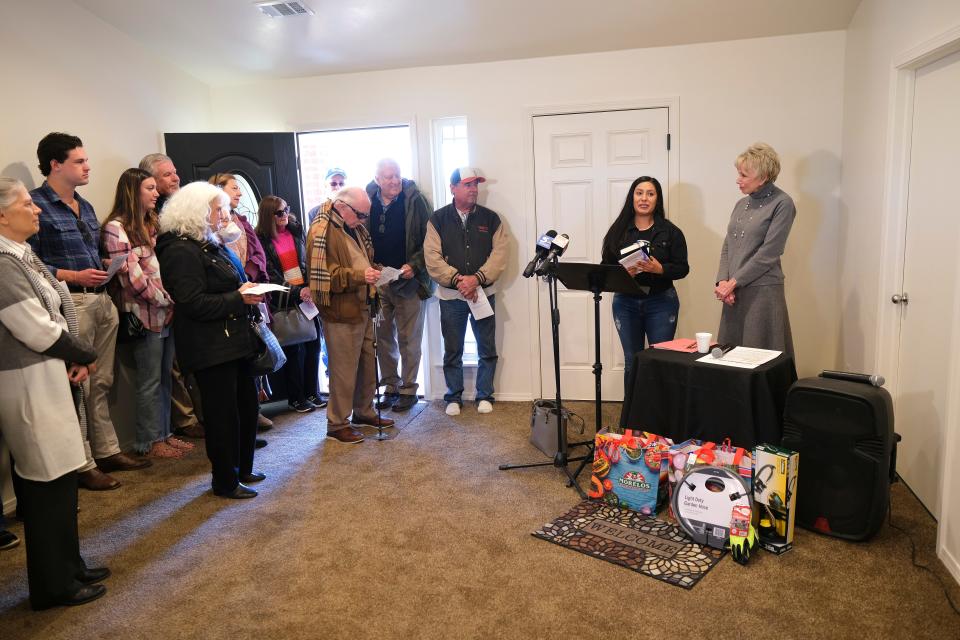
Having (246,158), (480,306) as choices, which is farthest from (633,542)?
(246,158)

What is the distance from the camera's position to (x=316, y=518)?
2.91m

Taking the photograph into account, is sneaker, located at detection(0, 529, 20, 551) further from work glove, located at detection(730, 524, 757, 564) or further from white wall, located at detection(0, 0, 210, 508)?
work glove, located at detection(730, 524, 757, 564)

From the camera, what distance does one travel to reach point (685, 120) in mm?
4184

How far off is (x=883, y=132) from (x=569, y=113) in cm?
186

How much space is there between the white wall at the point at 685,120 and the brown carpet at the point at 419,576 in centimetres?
152

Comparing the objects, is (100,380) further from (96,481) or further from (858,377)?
(858,377)

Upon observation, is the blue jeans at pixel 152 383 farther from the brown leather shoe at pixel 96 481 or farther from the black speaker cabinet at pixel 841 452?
the black speaker cabinet at pixel 841 452

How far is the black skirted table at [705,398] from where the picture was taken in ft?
8.79

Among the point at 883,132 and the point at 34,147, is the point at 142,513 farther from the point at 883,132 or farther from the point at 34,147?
the point at 883,132

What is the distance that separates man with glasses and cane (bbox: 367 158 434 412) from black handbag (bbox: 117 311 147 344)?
1.46m

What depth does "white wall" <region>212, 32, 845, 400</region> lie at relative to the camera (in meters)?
4.01

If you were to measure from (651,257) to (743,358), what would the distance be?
0.86 metres

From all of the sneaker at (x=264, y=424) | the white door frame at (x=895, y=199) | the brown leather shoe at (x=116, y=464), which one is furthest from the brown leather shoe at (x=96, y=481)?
the white door frame at (x=895, y=199)

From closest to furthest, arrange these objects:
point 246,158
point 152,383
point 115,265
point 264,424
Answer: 1. point 115,265
2. point 152,383
3. point 264,424
4. point 246,158
